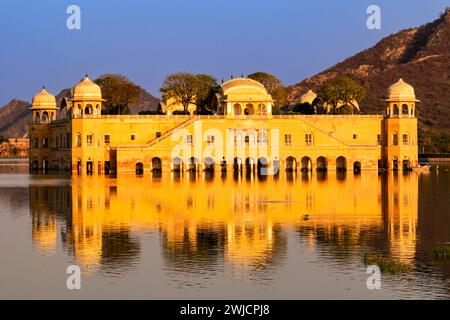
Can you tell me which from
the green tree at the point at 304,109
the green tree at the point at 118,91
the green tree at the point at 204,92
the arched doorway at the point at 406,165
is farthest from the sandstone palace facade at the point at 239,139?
the green tree at the point at 304,109

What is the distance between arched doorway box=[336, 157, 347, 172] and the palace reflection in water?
19.8 m

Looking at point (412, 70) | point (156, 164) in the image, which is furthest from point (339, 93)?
point (412, 70)

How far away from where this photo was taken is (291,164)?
260ft

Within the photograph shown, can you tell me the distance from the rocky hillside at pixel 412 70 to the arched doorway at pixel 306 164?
51.1m

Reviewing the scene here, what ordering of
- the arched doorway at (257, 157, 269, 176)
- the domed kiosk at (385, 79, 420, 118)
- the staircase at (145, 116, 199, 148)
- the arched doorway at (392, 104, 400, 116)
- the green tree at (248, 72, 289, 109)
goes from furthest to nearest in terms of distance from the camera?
the green tree at (248, 72, 289, 109) < the arched doorway at (392, 104, 400, 116) < the domed kiosk at (385, 79, 420, 118) < the arched doorway at (257, 157, 269, 176) < the staircase at (145, 116, 199, 148)

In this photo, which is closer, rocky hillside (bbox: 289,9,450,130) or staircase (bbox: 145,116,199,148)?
staircase (bbox: 145,116,199,148)

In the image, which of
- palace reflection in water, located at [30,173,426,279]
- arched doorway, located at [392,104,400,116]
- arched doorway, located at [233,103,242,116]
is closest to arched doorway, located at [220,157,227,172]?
arched doorway, located at [233,103,242,116]

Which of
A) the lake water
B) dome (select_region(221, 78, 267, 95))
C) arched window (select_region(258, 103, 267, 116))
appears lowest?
the lake water

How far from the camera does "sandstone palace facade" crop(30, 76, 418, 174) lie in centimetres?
7512

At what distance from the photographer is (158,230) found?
31.9 metres

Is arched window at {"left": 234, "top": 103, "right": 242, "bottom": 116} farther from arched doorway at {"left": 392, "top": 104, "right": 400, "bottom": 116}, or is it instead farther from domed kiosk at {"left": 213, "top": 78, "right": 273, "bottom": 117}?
arched doorway at {"left": 392, "top": 104, "right": 400, "bottom": 116}

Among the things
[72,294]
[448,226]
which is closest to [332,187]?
[448,226]

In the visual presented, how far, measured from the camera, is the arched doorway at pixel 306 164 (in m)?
77.5
